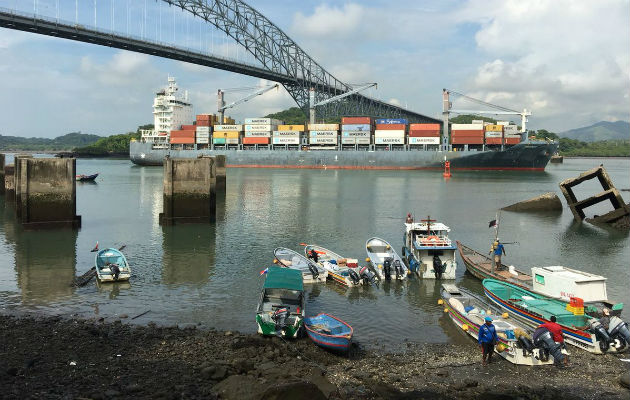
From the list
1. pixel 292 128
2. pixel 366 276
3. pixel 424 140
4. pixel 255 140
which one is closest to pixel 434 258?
pixel 366 276

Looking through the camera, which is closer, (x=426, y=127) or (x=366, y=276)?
(x=366, y=276)

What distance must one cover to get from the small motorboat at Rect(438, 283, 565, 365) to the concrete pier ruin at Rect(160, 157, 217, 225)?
82.3 ft

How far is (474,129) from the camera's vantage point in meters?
110

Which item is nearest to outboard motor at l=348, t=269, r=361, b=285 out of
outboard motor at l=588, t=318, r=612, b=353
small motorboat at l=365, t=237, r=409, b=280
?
small motorboat at l=365, t=237, r=409, b=280

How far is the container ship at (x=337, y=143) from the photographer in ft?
360

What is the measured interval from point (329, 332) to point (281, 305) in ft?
7.37

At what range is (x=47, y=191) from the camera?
36000 millimetres

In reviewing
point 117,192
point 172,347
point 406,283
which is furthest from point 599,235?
point 117,192

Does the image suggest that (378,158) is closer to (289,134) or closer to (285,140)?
(289,134)

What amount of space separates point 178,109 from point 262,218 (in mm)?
101520

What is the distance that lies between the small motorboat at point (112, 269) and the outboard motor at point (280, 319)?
10.4m

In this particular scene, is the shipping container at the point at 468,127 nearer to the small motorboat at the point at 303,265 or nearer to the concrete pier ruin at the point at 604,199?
the concrete pier ruin at the point at 604,199

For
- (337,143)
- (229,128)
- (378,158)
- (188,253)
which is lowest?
(188,253)

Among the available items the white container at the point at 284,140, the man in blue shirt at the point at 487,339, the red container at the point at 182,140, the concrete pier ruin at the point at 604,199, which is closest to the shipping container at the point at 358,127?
the white container at the point at 284,140
